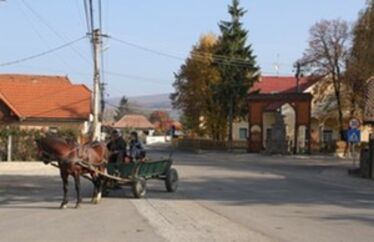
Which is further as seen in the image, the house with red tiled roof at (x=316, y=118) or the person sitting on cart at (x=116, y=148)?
→ the house with red tiled roof at (x=316, y=118)

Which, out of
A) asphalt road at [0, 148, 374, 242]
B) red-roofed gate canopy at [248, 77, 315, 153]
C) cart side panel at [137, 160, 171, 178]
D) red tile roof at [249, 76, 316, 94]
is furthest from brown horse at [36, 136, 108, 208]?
red tile roof at [249, 76, 316, 94]

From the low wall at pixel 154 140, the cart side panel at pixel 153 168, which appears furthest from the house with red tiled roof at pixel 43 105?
the low wall at pixel 154 140

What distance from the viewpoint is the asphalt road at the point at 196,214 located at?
46.4 ft

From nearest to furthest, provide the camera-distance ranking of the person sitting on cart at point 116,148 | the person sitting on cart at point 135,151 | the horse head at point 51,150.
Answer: the horse head at point 51,150 < the person sitting on cart at point 116,148 < the person sitting on cart at point 135,151

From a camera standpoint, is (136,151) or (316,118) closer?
(136,151)

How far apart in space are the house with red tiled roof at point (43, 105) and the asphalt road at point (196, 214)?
35.4 metres

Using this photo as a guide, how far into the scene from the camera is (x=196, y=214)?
58.3ft

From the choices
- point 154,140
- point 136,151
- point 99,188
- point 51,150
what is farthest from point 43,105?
point 154,140

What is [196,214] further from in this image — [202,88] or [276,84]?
[276,84]

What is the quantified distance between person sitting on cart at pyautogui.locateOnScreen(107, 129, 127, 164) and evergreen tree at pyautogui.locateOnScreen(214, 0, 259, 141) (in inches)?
2330

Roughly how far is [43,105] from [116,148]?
150 ft

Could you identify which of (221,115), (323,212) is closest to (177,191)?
(323,212)

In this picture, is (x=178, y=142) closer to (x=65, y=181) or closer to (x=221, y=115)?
(x=221, y=115)

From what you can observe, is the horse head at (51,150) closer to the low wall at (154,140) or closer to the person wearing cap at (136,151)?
the person wearing cap at (136,151)
